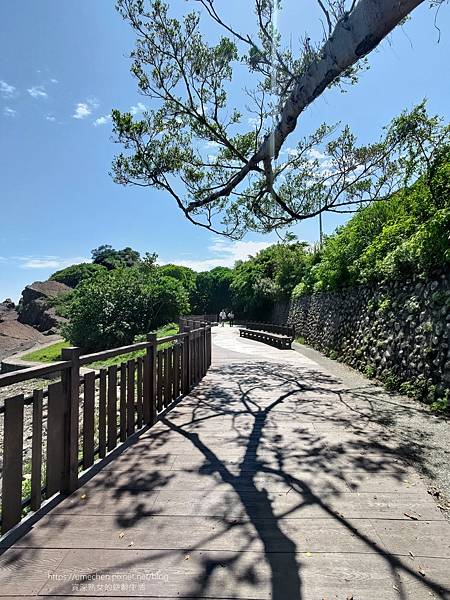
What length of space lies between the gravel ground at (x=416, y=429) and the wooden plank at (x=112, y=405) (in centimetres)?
261

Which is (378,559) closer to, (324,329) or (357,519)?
(357,519)

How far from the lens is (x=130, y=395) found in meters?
3.70

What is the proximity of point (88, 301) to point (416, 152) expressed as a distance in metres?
17.5

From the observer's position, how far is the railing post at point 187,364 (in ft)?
19.6

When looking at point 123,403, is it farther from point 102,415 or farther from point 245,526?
point 245,526

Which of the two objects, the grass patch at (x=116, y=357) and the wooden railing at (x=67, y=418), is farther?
the grass patch at (x=116, y=357)

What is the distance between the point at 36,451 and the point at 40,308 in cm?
4569

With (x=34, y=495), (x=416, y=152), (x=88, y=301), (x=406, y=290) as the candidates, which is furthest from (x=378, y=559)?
(x=88, y=301)

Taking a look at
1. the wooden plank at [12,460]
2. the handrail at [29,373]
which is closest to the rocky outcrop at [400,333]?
the handrail at [29,373]

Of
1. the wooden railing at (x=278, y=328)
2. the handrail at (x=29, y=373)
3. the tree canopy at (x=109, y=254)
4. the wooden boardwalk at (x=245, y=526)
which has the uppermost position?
the tree canopy at (x=109, y=254)

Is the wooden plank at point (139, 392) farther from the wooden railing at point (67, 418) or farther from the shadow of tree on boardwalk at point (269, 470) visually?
the shadow of tree on boardwalk at point (269, 470)

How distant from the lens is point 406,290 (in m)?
6.72

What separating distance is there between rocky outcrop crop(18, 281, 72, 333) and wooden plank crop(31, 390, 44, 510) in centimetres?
3855

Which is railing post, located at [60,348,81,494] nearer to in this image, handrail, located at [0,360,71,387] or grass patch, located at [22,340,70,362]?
handrail, located at [0,360,71,387]
